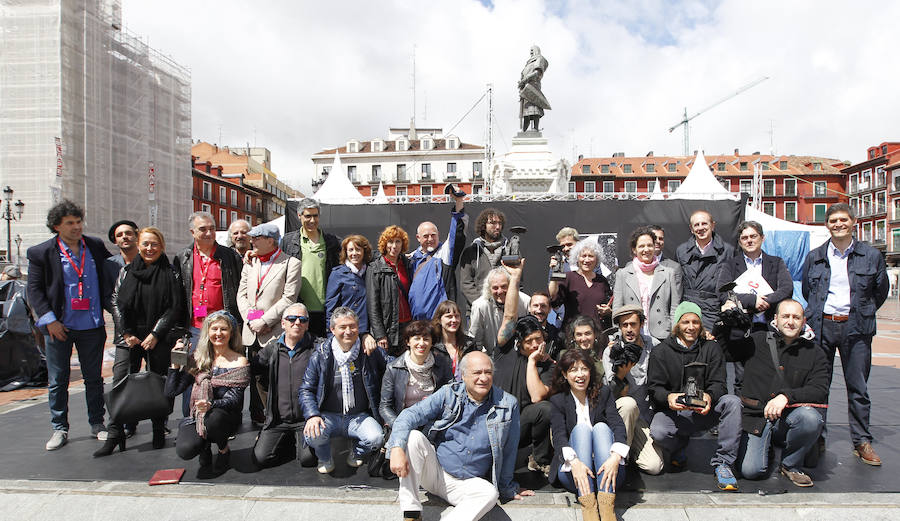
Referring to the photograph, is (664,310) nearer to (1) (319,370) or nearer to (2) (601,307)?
(2) (601,307)

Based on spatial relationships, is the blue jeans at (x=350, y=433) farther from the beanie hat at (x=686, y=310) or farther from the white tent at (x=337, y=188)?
the white tent at (x=337, y=188)

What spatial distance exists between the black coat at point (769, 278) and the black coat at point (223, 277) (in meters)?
3.53

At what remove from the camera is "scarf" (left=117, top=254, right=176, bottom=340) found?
11.7ft

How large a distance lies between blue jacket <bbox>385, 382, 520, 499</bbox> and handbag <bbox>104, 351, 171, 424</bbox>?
6.05 feet

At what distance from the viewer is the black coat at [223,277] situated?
377 centimetres

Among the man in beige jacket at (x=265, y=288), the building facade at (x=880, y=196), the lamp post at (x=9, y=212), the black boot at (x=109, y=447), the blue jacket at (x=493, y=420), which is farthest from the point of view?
the building facade at (x=880, y=196)

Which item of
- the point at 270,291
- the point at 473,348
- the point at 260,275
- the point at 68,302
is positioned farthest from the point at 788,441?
the point at 68,302

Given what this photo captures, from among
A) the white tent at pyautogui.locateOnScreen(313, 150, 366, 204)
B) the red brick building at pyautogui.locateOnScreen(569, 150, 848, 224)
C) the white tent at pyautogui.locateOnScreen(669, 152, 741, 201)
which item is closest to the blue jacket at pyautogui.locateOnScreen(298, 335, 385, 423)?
the white tent at pyautogui.locateOnScreen(669, 152, 741, 201)

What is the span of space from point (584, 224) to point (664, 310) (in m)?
6.41

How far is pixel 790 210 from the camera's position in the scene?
47281 millimetres

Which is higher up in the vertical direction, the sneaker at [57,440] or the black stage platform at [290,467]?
the sneaker at [57,440]

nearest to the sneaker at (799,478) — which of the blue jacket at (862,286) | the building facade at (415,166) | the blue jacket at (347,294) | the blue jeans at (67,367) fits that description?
the blue jacket at (862,286)

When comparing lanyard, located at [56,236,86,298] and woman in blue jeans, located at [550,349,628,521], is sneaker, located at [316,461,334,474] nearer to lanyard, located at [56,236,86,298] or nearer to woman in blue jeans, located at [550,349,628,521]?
woman in blue jeans, located at [550,349,628,521]

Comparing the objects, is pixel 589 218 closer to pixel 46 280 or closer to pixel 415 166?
pixel 46 280
